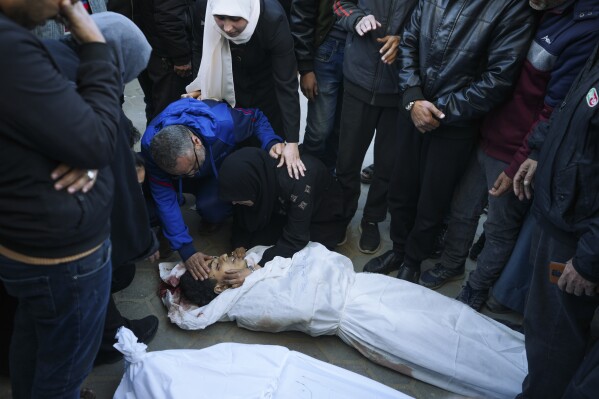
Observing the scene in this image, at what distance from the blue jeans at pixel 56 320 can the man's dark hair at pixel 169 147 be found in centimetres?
95

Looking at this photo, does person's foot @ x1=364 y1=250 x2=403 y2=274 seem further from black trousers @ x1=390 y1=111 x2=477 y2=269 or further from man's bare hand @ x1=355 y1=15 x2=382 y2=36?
man's bare hand @ x1=355 y1=15 x2=382 y2=36

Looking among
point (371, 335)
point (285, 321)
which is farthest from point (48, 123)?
point (371, 335)

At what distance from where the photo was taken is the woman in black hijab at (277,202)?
2662 millimetres

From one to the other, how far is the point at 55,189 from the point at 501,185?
76.4 inches

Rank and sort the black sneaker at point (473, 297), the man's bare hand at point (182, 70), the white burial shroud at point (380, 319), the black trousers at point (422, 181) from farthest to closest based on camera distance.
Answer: the man's bare hand at point (182, 70) < the black sneaker at point (473, 297) < the black trousers at point (422, 181) < the white burial shroud at point (380, 319)

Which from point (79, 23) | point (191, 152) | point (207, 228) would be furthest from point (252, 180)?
point (79, 23)

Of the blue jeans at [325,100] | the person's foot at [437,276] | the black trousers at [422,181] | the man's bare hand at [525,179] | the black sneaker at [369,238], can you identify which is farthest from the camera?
the black sneaker at [369,238]

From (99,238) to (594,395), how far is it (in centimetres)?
169

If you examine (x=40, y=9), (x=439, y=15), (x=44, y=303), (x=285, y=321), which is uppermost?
(x=40, y=9)

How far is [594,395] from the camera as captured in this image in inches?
64.6

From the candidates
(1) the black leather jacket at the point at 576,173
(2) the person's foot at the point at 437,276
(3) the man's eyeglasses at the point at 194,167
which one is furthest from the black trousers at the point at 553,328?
(3) the man's eyeglasses at the point at 194,167

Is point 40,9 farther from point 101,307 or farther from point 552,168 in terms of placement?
point 552,168

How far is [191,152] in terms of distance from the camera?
Result: 8.19 ft

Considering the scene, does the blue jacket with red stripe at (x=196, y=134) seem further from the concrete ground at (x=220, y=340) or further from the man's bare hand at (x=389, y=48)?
the man's bare hand at (x=389, y=48)
